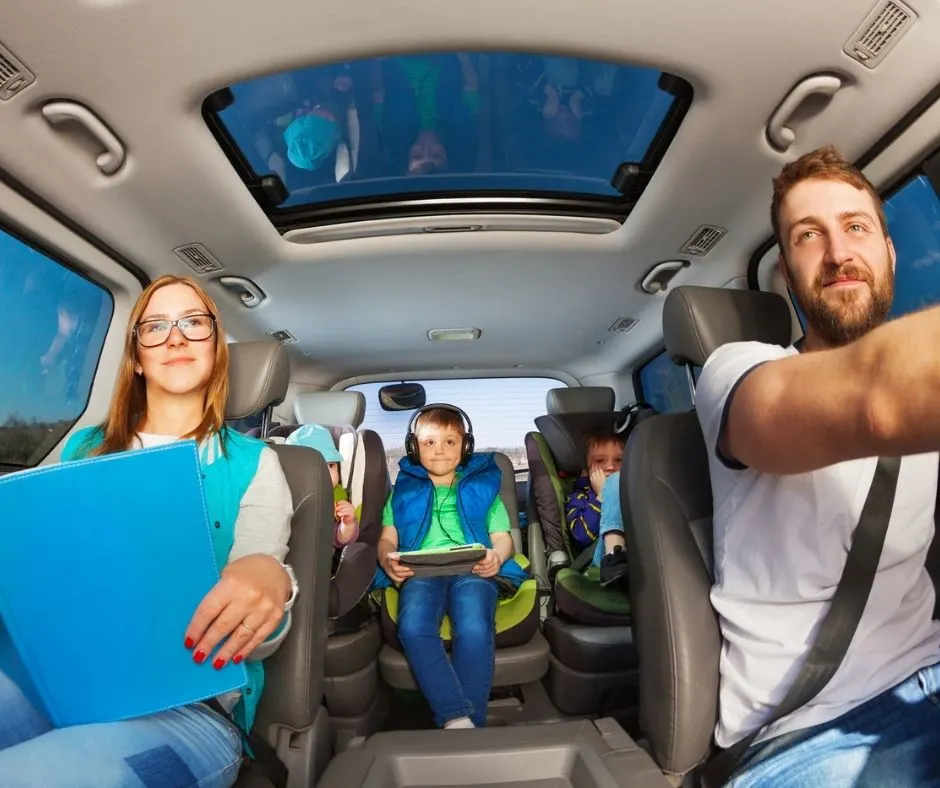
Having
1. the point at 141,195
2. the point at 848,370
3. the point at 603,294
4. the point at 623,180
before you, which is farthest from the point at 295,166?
the point at 848,370

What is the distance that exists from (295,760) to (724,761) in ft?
3.11

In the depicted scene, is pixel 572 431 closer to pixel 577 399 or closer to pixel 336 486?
pixel 577 399

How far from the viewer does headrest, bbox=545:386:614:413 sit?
387 cm

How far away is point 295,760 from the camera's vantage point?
134cm

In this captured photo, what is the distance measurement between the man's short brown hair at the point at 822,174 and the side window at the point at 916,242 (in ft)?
2.49

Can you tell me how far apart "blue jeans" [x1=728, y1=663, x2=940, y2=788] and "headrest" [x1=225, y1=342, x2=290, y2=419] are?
62.6 inches

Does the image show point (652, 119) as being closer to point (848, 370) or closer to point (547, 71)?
point (547, 71)

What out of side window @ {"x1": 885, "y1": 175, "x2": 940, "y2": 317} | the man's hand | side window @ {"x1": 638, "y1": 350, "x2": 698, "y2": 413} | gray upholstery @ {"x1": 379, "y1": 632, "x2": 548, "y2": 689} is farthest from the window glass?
side window @ {"x1": 885, "y1": 175, "x2": 940, "y2": 317}

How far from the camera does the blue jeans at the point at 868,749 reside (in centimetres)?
93

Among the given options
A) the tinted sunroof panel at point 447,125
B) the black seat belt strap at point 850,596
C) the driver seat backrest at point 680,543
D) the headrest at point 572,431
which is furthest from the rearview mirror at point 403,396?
the black seat belt strap at point 850,596

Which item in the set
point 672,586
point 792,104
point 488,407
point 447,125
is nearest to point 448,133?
point 447,125

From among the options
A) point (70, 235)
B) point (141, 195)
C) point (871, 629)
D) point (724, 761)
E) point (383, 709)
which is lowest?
point (383, 709)

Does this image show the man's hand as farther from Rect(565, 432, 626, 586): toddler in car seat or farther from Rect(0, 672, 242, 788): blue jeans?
Rect(0, 672, 242, 788): blue jeans

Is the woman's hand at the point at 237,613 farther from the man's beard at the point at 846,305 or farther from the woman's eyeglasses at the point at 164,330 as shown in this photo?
the man's beard at the point at 846,305
